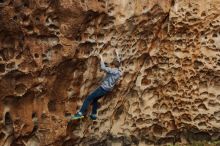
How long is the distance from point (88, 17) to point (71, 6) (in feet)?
1.05

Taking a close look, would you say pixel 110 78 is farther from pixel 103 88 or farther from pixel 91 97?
pixel 91 97

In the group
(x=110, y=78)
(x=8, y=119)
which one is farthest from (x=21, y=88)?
(x=110, y=78)

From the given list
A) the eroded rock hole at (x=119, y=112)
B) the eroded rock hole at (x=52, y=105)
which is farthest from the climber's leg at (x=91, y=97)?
the eroded rock hole at (x=119, y=112)

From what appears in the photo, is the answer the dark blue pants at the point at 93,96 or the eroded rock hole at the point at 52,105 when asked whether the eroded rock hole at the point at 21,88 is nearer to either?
the eroded rock hole at the point at 52,105

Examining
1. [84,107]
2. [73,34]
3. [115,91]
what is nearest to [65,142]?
[84,107]

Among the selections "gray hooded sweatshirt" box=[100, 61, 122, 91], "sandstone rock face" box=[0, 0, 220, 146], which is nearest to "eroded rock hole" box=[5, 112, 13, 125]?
"sandstone rock face" box=[0, 0, 220, 146]

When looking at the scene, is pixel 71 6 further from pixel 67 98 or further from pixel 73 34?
pixel 67 98

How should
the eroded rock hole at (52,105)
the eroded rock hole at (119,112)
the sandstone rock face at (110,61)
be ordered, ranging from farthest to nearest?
the eroded rock hole at (119,112), the eroded rock hole at (52,105), the sandstone rock face at (110,61)

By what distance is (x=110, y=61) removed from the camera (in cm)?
740

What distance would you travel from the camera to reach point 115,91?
761 centimetres

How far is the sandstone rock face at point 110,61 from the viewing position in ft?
22.1

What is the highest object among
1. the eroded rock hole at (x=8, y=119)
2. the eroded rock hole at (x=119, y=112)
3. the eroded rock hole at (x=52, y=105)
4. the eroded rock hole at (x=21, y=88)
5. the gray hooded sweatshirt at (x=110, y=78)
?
the gray hooded sweatshirt at (x=110, y=78)

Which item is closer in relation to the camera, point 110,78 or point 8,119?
point 8,119

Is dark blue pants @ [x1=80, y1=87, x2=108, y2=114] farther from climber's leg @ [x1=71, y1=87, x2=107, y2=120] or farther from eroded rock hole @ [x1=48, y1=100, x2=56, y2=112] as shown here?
eroded rock hole @ [x1=48, y1=100, x2=56, y2=112]
